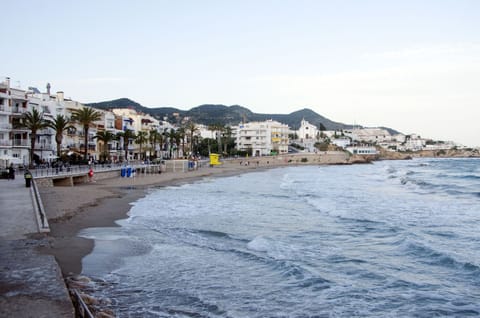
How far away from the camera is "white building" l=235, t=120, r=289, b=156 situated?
127831 mm

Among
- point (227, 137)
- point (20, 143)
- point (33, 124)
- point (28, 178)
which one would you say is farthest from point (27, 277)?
point (227, 137)

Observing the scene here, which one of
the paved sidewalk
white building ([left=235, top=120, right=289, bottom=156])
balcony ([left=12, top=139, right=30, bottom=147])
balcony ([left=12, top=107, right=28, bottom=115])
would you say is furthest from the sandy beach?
white building ([left=235, top=120, right=289, bottom=156])

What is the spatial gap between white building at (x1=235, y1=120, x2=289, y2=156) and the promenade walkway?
11218 cm

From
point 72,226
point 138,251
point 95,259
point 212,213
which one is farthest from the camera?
point 212,213

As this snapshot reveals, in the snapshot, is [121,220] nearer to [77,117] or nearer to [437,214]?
[437,214]

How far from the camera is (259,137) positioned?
128125 mm

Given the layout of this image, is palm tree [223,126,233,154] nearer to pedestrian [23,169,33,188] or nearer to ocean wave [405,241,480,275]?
pedestrian [23,169,33,188]

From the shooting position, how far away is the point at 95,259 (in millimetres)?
13703

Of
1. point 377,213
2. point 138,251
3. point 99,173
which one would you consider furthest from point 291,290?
point 99,173

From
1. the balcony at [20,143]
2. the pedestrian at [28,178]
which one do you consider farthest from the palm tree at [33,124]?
the pedestrian at [28,178]

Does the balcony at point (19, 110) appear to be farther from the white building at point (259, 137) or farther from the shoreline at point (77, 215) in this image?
the white building at point (259, 137)

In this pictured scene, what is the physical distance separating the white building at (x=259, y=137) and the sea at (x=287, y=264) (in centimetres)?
10289

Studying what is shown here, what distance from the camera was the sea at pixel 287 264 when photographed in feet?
33.6

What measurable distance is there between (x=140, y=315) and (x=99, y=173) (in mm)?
39380
